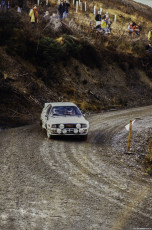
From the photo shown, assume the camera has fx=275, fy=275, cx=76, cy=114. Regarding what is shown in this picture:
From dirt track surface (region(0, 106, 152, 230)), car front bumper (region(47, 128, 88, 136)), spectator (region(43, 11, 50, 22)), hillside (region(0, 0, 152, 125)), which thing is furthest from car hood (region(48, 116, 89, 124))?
spectator (region(43, 11, 50, 22))

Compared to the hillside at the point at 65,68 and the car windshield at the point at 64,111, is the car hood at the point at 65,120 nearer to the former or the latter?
the car windshield at the point at 64,111

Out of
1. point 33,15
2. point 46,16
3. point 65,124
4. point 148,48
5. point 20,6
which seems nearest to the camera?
point 65,124

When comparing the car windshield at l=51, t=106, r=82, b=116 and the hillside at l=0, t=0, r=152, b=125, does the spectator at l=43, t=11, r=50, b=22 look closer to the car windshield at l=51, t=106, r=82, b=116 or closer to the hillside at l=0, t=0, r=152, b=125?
the hillside at l=0, t=0, r=152, b=125

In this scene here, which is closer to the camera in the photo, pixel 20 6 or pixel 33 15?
pixel 33 15

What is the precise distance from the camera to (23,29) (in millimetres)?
26156

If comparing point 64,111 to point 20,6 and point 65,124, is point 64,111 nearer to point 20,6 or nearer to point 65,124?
point 65,124

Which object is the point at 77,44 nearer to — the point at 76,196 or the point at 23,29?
the point at 23,29

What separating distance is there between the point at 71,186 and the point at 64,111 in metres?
6.33

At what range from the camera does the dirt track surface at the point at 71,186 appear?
5305 mm

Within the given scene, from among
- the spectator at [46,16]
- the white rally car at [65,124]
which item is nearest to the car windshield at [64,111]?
the white rally car at [65,124]

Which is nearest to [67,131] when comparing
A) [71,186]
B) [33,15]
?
[71,186]

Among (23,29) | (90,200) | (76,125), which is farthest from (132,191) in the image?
(23,29)

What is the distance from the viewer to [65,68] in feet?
87.4

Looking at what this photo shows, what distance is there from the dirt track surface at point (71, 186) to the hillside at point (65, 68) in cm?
664
